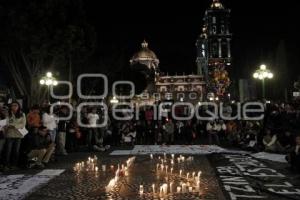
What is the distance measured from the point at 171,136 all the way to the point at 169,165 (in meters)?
10.9

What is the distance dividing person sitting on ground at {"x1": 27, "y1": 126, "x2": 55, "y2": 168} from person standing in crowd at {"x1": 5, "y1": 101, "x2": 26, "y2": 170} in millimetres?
482

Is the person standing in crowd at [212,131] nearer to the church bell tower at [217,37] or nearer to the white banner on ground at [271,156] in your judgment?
the white banner on ground at [271,156]

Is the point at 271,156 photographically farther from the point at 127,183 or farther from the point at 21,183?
the point at 21,183

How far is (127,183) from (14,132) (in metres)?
4.54

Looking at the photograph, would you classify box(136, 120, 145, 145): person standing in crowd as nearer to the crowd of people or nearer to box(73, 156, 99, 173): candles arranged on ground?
the crowd of people

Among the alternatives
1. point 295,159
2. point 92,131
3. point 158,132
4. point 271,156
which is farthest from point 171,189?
point 158,132

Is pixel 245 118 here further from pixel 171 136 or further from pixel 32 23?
pixel 32 23

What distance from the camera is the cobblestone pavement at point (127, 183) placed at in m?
10.5

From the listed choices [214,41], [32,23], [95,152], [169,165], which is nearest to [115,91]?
[32,23]

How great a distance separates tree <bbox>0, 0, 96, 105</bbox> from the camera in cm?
2703

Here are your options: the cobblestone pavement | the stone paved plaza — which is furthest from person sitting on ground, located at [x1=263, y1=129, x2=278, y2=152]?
the cobblestone pavement

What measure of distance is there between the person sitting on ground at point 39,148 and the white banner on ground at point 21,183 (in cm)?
122

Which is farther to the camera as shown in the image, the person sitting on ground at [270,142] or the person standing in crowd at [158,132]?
the person standing in crowd at [158,132]

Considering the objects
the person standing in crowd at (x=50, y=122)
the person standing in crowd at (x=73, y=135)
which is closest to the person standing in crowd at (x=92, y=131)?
the person standing in crowd at (x=73, y=135)
